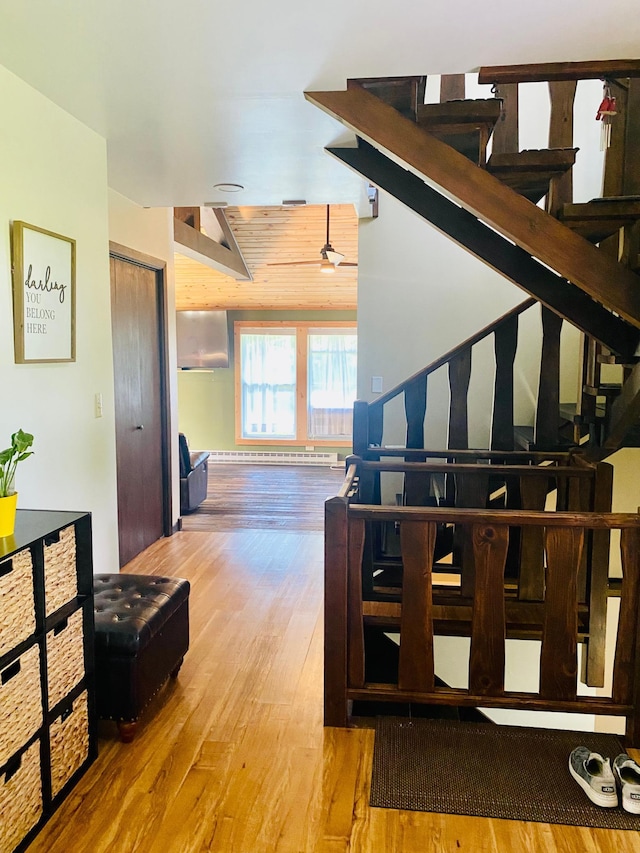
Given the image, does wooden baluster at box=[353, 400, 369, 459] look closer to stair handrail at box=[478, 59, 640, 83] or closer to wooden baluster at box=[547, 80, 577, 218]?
wooden baluster at box=[547, 80, 577, 218]

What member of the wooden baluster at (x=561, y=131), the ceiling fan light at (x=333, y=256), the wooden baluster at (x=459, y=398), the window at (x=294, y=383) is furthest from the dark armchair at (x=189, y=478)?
the wooden baluster at (x=561, y=131)

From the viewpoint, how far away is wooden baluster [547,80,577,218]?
246cm

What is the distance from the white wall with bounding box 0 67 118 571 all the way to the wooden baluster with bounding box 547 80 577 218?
213 centimetres

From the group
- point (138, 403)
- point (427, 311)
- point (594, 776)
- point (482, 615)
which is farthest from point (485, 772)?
point (427, 311)

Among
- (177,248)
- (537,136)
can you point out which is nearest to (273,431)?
(177,248)

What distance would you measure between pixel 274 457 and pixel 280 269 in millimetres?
2810

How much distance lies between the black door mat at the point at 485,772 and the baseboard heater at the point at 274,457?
672cm

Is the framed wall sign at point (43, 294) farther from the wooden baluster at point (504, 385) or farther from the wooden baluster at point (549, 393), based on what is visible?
the wooden baluster at point (549, 393)

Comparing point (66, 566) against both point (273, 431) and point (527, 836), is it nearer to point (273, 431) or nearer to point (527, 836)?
point (527, 836)

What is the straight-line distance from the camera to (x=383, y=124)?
2.50m

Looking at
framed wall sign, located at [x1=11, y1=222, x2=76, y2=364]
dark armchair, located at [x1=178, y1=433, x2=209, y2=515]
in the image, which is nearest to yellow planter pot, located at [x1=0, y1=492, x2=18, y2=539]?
framed wall sign, located at [x1=11, y1=222, x2=76, y2=364]

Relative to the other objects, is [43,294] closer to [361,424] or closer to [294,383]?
[361,424]

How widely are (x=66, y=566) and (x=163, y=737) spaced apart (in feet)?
2.61

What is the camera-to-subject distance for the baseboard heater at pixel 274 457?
29.5 ft
